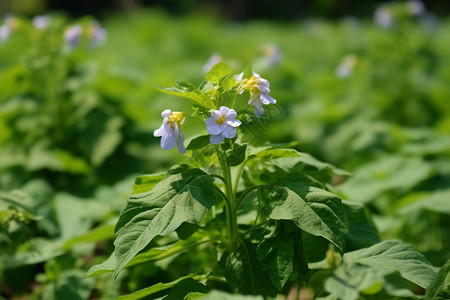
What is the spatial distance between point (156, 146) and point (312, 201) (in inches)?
98.6

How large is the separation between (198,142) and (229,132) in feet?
0.49

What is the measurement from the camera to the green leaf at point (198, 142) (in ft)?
6.05

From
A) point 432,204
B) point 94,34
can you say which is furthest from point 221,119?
point 94,34

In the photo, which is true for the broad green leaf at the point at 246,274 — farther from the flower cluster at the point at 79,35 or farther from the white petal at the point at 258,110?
the flower cluster at the point at 79,35

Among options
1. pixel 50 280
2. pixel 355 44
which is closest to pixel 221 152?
pixel 50 280

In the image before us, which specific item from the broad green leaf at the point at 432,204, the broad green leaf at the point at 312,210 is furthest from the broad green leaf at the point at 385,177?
the broad green leaf at the point at 312,210

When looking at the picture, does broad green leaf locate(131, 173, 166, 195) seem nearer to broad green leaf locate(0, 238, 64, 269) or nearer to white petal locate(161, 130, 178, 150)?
white petal locate(161, 130, 178, 150)

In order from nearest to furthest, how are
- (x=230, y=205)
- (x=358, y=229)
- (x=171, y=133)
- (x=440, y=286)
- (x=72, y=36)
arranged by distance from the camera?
1. (x=440, y=286)
2. (x=171, y=133)
3. (x=230, y=205)
4. (x=358, y=229)
5. (x=72, y=36)

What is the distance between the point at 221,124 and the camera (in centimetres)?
178

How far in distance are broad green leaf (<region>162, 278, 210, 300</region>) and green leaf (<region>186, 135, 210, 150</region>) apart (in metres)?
0.49

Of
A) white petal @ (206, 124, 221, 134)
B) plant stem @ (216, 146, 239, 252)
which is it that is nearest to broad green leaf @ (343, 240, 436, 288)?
plant stem @ (216, 146, 239, 252)

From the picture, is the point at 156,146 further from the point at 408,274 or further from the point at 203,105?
the point at 408,274

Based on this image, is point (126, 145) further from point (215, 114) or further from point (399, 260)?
point (399, 260)

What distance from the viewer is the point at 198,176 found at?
1.87m
